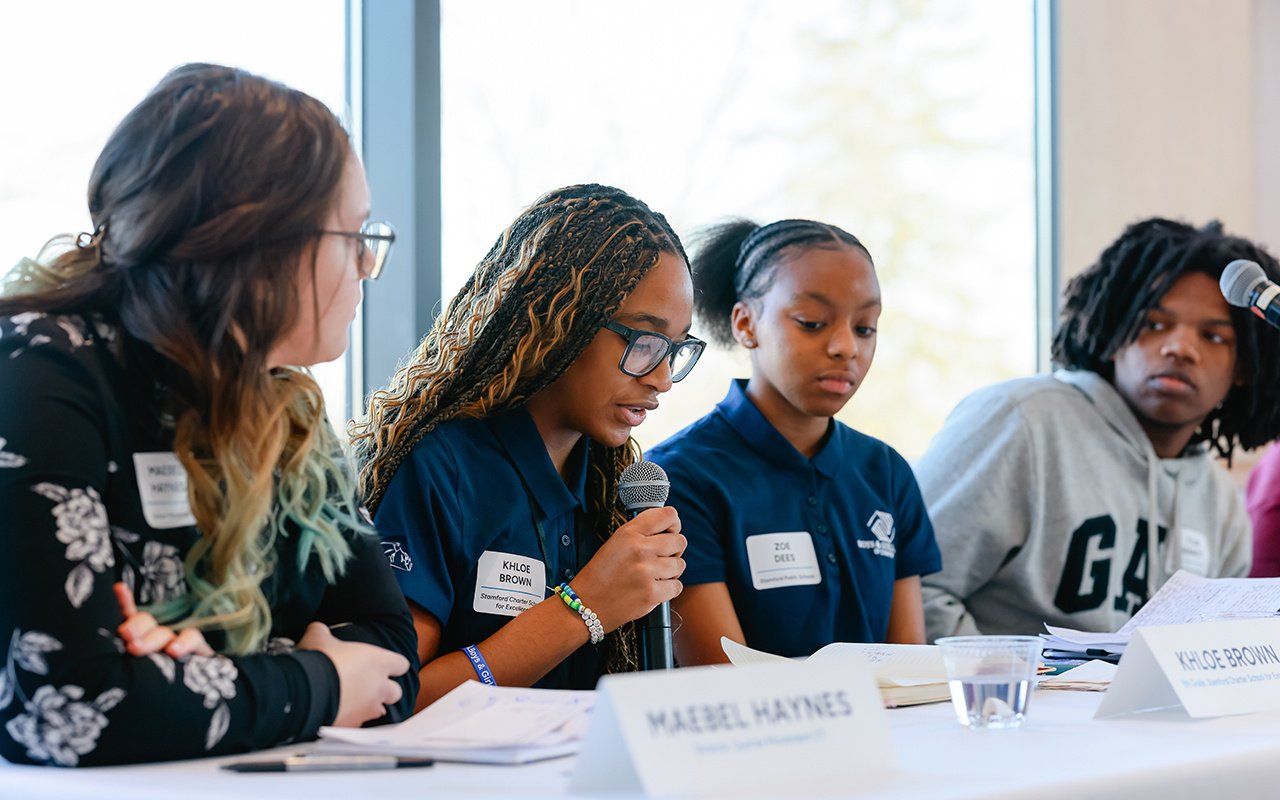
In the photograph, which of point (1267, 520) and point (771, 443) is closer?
point (771, 443)

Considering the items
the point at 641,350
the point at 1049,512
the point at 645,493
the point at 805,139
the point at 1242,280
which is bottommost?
the point at 1049,512

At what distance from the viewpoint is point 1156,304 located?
2889 mm

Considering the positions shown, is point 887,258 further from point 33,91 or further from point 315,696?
point 315,696

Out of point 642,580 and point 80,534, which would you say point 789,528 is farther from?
point 80,534

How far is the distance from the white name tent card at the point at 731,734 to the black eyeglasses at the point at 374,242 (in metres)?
0.59

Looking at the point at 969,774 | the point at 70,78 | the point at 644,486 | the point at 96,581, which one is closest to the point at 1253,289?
the point at 644,486

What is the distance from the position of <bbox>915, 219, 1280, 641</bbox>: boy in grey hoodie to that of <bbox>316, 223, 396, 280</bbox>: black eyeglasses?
159 cm

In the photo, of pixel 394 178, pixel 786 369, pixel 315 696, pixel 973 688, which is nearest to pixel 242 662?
pixel 315 696

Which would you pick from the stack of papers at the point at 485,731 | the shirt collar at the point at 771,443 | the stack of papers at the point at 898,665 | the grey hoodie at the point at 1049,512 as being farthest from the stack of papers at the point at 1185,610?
the stack of papers at the point at 485,731

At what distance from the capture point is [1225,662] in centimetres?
140

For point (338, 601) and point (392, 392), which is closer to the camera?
point (338, 601)

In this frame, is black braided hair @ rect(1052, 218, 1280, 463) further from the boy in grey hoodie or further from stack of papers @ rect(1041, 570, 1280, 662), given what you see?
stack of papers @ rect(1041, 570, 1280, 662)

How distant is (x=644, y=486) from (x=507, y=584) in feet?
0.76

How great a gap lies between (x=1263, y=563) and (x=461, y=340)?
2172mm
